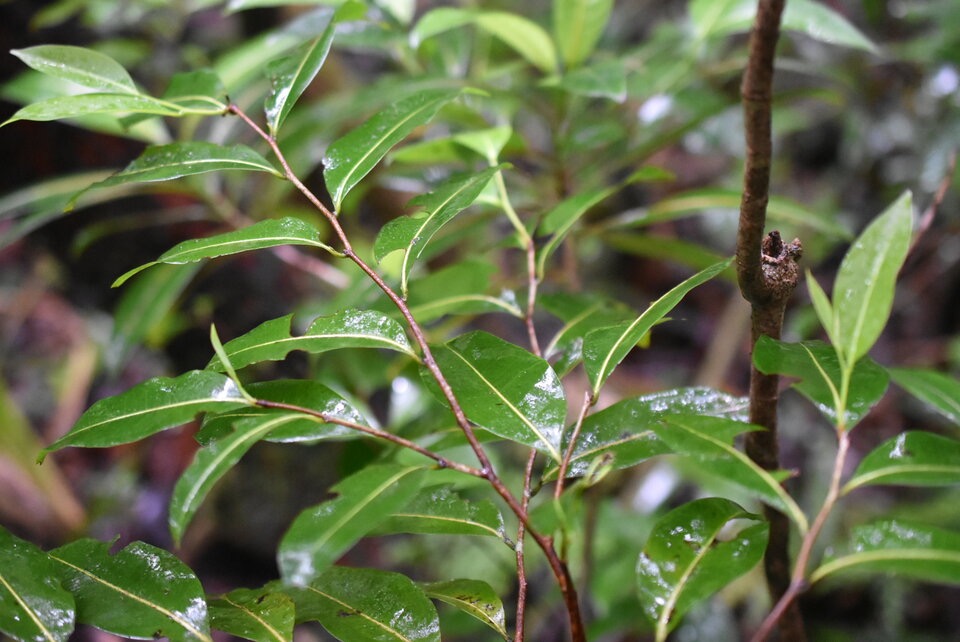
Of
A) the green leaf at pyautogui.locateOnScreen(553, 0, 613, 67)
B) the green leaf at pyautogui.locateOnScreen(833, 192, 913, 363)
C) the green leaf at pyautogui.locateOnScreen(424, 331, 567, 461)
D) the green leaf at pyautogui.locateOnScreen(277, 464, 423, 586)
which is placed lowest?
the green leaf at pyautogui.locateOnScreen(277, 464, 423, 586)

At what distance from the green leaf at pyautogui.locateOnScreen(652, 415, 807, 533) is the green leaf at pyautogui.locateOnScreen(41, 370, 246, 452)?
0.93ft

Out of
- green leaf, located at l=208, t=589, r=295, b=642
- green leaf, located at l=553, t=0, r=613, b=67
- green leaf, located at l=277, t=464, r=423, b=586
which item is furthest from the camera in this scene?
green leaf, located at l=553, t=0, r=613, b=67

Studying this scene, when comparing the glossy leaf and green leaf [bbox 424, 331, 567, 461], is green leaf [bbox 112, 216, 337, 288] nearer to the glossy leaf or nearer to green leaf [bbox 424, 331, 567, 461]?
green leaf [bbox 424, 331, 567, 461]

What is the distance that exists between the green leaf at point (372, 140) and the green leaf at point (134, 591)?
0.29m

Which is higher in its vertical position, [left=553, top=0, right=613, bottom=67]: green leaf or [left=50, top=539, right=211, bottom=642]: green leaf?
[left=553, top=0, right=613, bottom=67]: green leaf

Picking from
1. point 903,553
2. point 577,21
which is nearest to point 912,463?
point 903,553

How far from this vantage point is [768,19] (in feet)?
1.35

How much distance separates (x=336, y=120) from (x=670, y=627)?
2.47ft

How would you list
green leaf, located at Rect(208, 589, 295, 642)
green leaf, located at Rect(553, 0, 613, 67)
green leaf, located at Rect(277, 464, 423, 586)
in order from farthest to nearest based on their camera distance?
green leaf, located at Rect(553, 0, 613, 67) → green leaf, located at Rect(208, 589, 295, 642) → green leaf, located at Rect(277, 464, 423, 586)

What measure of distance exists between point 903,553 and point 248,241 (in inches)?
18.5

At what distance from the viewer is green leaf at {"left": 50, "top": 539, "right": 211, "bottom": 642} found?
0.48m

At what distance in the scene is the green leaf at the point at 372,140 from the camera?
1.84ft

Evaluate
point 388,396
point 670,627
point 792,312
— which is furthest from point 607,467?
point 792,312

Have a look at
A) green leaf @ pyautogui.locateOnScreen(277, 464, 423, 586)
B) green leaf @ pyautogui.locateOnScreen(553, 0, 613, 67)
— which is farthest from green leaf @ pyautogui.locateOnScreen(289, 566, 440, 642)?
green leaf @ pyautogui.locateOnScreen(553, 0, 613, 67)
